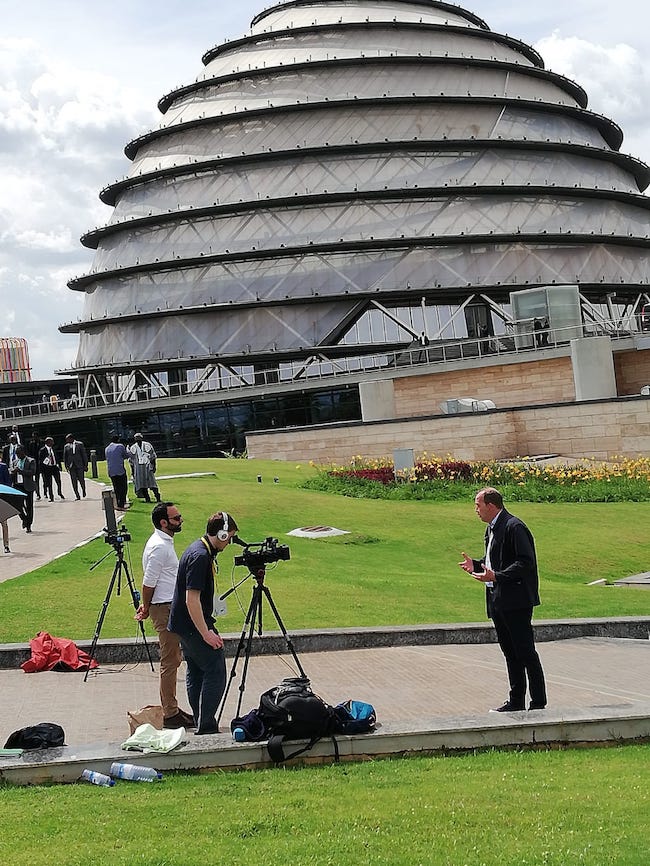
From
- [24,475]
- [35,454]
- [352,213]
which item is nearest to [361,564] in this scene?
[24,475]

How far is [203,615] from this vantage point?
10078 millimetres

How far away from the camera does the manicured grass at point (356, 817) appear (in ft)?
21.4

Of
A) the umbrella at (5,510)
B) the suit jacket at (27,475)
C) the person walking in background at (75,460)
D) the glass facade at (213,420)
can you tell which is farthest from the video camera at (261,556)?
the glass facade at (213,420)

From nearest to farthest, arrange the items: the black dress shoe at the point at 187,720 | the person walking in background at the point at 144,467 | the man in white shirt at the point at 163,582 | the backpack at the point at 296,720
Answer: the backpack at the point at 296,720
the black dress shoe at the point at 187,720
the man in white shirt at the point at 163,582
the person walking in background at the point at 144,467

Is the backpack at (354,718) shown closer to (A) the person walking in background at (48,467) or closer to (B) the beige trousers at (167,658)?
(B) the beige trousers at (167,658)

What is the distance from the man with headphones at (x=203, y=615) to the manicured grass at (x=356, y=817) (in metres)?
1.26

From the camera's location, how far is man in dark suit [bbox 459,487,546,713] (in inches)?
429

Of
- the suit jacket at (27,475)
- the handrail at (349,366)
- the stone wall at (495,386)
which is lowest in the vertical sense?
the suit jacket at (27,475)

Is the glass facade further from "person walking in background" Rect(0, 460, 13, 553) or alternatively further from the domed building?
"person walking in background" Rect(0, 460, 13, 553)

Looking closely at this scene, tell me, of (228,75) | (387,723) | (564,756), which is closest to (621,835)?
(564,756)

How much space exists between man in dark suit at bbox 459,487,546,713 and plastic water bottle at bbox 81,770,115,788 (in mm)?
3990

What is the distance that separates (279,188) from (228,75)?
7837 millimetres

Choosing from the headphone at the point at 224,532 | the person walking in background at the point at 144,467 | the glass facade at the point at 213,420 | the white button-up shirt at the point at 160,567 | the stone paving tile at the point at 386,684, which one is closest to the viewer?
the headphone at the point at 224,532

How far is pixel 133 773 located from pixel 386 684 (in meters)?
4.85
